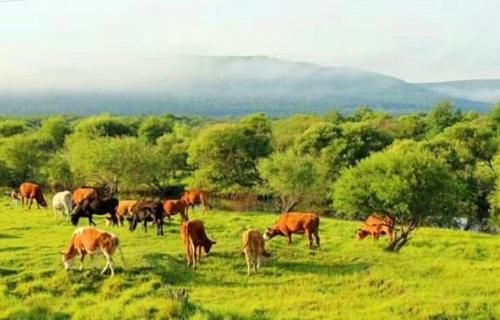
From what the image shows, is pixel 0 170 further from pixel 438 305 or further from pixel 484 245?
pixel 438 305

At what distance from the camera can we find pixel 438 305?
17.7m

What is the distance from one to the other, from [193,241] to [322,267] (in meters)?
4.21

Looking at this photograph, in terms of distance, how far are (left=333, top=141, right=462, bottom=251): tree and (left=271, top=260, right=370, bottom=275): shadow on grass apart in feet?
25.6

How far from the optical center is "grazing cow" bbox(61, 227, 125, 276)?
19375 mm

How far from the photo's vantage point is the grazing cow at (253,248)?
20781mm

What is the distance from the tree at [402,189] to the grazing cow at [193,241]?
10480 mm

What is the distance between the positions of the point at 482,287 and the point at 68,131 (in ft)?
255

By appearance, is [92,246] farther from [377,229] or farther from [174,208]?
[377,229]

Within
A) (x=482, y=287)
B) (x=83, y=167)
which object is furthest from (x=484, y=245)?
(x=83, y=167)

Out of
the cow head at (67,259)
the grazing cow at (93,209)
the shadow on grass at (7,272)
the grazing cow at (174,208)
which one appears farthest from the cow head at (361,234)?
the shadow on grass at (7,272)

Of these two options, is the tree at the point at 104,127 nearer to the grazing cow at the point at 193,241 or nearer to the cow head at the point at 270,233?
the cow head at the point at 270,233

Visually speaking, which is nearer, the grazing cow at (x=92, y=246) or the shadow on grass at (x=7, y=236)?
the grazing cow at (x=92, y=246)

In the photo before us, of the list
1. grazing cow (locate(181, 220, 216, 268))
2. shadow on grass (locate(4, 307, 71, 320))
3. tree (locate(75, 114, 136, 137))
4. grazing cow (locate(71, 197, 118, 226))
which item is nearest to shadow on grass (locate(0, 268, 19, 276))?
shadow on grass (locate(4, 307, 71, 320))

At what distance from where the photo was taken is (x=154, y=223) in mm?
28609
